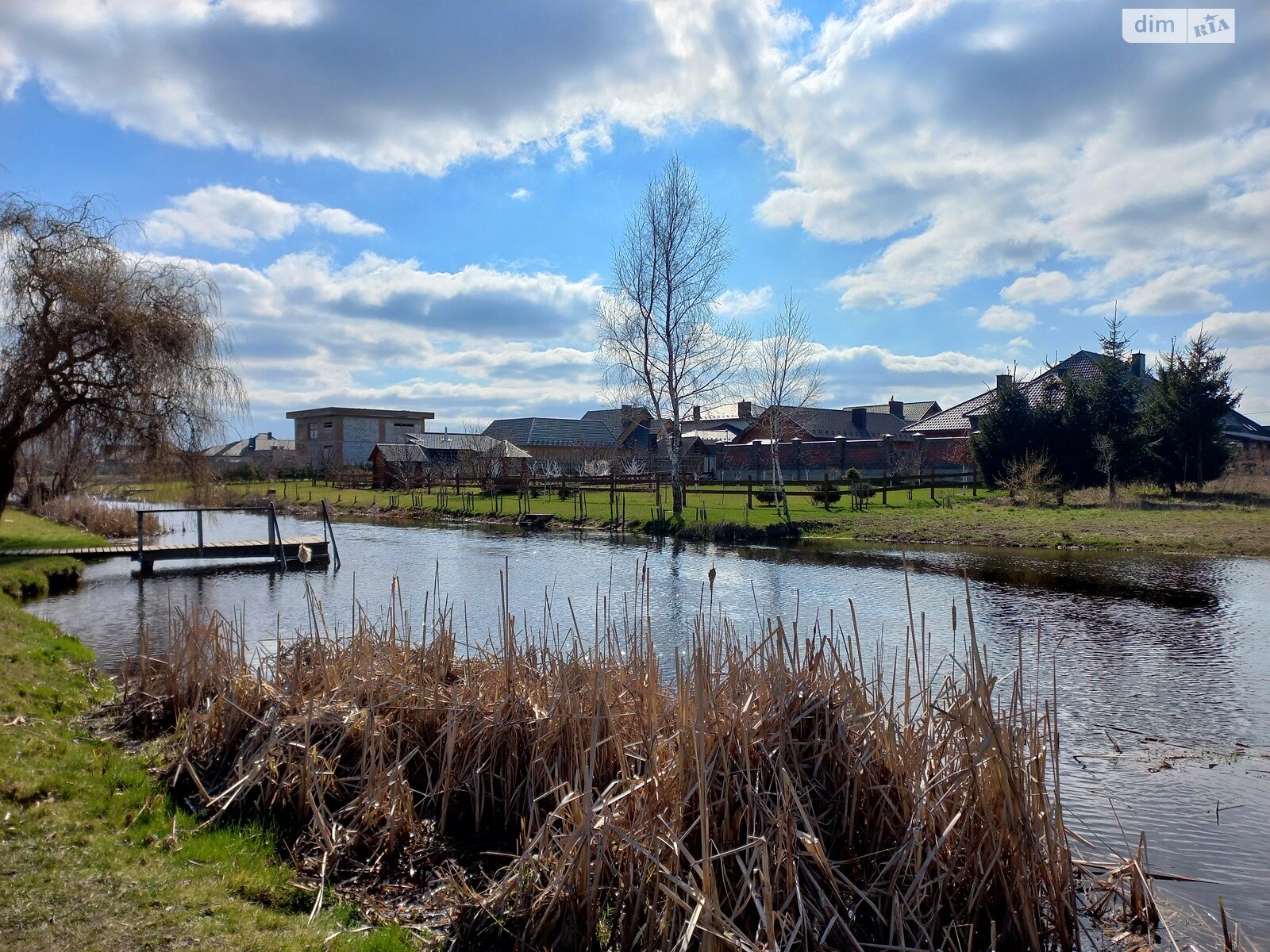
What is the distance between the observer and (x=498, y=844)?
18.6 ft

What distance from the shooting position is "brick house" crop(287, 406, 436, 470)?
8194 cm

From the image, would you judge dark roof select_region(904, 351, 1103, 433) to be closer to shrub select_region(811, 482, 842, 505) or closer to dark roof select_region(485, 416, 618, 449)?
shrub select_region(811, 482, 842, 505)

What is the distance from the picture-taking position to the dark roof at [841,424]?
202 feet

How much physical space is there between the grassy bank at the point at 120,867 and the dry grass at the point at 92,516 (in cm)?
2450

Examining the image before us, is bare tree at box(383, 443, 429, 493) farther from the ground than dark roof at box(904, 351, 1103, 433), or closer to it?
closer to it

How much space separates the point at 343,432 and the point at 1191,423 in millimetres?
70784

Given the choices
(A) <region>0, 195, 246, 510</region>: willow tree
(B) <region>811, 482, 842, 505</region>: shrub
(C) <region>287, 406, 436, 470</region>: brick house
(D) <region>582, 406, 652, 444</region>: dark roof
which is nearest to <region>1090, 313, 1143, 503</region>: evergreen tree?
(B) <region>811, 482, 842, 505</region>: shrub

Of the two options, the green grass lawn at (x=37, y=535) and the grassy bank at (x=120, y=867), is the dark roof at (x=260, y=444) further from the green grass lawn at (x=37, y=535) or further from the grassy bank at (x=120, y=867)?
the grassy bank at (x=120, y=867)

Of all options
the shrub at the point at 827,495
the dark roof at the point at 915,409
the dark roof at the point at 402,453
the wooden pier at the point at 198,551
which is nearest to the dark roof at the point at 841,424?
the dark roof at the point at 915,409

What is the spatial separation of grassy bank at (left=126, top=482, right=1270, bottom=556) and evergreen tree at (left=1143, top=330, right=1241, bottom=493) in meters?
1.52

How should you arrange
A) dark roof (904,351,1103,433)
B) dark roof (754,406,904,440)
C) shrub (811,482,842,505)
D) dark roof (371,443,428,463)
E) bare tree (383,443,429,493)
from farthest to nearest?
1. dark roof (754,406,904,440)
2. dark roof (371,443,428,463)
3. bare tree (383,443,429,493)
4. dark roof (904,351,1103,433)
5. shrub (811,482,842,505)

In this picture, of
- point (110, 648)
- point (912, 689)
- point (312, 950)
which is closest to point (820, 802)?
point (312, 950)

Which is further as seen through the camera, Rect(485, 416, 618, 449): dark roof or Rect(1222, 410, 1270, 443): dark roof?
Rect(485, 416, 618, 449): dark roof

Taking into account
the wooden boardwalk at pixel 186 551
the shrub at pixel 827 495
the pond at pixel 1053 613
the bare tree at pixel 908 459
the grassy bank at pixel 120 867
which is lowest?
the pond at pixel 1053 613
